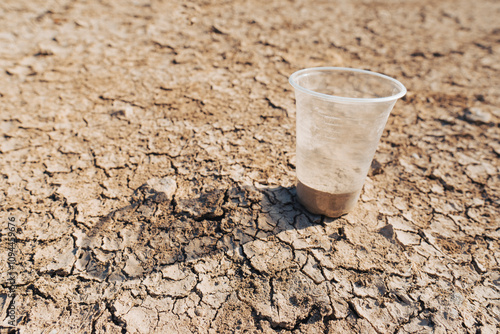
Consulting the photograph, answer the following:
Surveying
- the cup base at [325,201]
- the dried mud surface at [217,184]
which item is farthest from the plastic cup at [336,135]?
the dried mud surface at [217,184]

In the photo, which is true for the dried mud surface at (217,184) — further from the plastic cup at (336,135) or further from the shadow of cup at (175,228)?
the plastic cup at (336,135)

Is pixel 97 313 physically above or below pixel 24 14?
below

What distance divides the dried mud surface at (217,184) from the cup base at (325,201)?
0.17ft

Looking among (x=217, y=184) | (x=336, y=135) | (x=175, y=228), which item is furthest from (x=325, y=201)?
(x=175, y=228)

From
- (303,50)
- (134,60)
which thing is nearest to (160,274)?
(134,60)

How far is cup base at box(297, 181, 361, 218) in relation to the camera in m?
1.36

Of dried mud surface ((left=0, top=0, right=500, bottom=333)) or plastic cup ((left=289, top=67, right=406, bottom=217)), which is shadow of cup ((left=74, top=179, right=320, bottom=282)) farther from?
plastic cup ((left=289, top=67, right=406, bottom=217))

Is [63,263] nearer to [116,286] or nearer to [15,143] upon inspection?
[116,286]

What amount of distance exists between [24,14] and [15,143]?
1.40 metres

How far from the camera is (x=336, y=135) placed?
4.03ft

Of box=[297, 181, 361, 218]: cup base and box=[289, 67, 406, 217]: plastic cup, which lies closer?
box=[289, 67, 406, 217]: plastic cup

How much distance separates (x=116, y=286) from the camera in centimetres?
120

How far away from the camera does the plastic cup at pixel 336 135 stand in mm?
1157

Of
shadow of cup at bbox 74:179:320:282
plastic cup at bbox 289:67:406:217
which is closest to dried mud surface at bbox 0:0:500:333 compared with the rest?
shadow of cup at bbox 74:179:320:282
